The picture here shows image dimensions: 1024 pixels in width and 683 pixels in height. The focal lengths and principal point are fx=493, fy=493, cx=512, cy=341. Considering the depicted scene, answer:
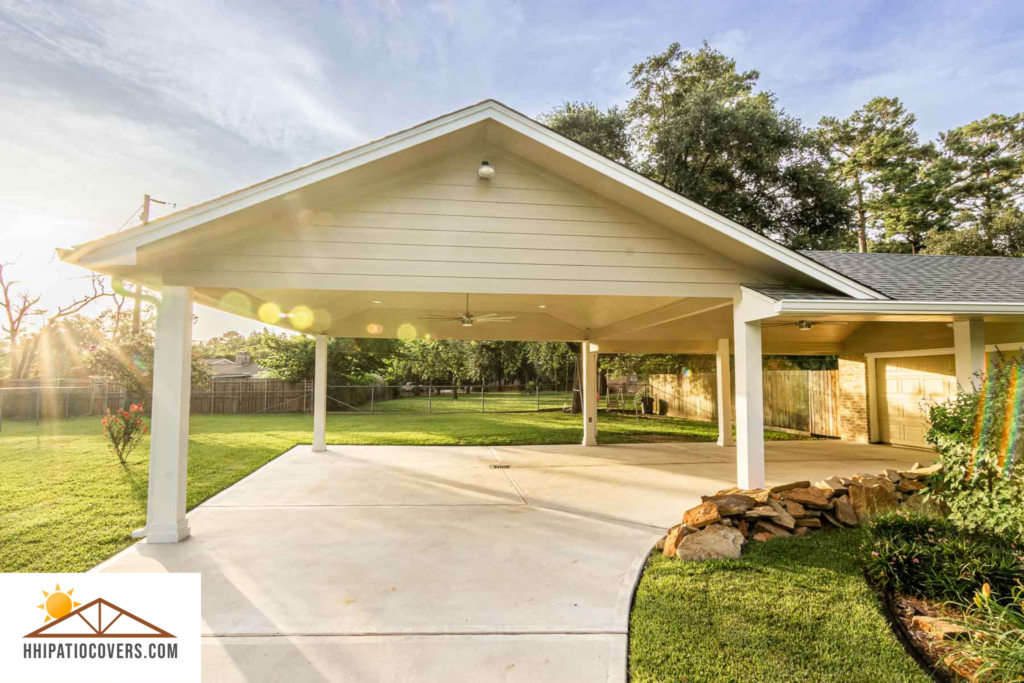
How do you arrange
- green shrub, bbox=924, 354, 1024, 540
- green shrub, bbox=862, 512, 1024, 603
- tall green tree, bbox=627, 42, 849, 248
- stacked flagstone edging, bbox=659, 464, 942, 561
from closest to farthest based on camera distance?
green shrub, bbox=862, 512, 1024, 603 → green shrub, bbox=924, 354, 1024, 540 → stacked flagstone edging, bbox=659, 464, 942, 561 → tall green tree, bbox=627, 42, 849, 248

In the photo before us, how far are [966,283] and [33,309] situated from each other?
32.6 m

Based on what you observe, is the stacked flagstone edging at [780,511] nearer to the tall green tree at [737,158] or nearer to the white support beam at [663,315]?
the white support beam at [663,315]

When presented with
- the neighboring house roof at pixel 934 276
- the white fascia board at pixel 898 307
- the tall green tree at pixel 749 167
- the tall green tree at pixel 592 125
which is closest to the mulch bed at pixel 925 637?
the white fascia board at pixel 898 307

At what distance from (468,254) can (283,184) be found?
6.29 ft

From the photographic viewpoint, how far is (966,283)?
22.3 feet

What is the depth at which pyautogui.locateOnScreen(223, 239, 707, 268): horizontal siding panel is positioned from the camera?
5.17 metres

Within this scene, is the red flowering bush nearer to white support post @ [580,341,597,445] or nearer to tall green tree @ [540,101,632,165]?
white support post @ [580,341,597,445]

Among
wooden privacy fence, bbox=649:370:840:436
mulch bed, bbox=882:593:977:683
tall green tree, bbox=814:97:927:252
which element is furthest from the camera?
tall green tree, bbox=814:97:927:252

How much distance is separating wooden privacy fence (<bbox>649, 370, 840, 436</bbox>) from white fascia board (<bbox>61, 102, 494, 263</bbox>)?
12.7 metres

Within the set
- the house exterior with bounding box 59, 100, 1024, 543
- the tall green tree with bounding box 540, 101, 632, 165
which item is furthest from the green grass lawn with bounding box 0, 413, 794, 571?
the tall green tree with bounding box 540, 101, 632, 165

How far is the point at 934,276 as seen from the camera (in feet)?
23.6

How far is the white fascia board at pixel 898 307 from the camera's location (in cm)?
512

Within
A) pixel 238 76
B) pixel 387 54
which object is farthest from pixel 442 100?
pixel 238 76

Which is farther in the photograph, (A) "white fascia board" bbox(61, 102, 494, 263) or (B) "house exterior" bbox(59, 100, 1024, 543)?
(B) "house exterior" bbox(59, 100, 1024, 543)
